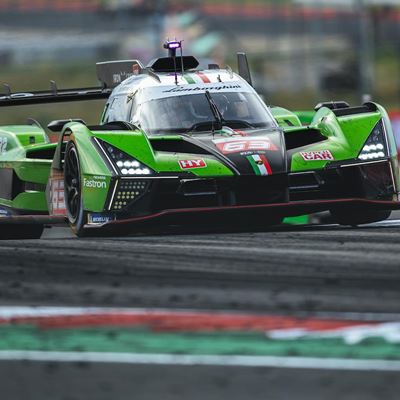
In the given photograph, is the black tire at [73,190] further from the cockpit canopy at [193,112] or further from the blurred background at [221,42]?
the blurred background at [221,42]

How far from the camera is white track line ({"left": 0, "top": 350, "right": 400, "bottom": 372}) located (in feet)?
14.6

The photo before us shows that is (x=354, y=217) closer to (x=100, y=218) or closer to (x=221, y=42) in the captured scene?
(x=100, y=218)

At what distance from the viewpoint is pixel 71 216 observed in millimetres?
9961

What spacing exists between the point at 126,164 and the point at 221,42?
3928cm

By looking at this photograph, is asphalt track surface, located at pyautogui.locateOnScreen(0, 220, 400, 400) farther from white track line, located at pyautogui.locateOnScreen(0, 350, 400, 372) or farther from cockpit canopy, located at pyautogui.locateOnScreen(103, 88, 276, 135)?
cockpit canopy, located at pyautogui.locateOnScreen(103, 88, 276, 135)

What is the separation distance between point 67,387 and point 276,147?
5406 millimetres

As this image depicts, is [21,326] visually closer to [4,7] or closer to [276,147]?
[276,147]

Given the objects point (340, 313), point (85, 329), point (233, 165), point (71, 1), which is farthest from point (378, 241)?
point (71, 1)

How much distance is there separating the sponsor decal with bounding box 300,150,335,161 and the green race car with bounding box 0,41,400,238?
1cm

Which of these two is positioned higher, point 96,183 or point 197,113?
point 197,113

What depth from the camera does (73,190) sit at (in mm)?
9961

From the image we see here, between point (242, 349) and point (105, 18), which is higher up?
point (242, 349)

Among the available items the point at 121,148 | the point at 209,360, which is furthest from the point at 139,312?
the point at 121,148

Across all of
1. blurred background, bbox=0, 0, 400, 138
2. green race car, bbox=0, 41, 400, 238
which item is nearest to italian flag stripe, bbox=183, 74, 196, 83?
green race car, bbox=0, 41, 400, 238
